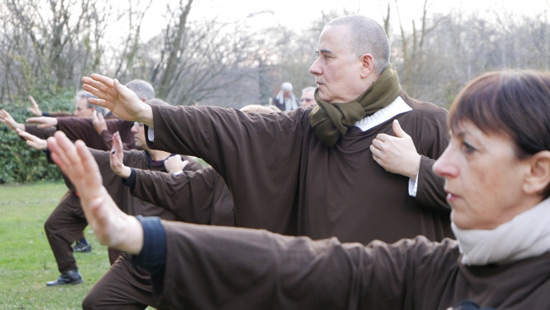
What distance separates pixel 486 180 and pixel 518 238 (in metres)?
0.18

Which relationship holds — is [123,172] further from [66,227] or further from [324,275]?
[66,227]

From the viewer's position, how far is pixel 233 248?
2.19m

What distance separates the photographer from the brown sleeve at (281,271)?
213 cm

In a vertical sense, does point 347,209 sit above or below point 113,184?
above

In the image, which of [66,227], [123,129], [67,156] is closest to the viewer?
[67,156]

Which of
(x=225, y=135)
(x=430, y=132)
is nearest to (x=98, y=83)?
(x=225, y=135)

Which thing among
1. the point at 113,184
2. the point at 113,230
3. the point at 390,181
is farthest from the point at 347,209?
the point at 113,184

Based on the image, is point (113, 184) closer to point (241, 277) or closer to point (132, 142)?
point (132, 142)

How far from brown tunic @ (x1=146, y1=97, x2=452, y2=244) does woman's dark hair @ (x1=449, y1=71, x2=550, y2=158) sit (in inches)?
74.1

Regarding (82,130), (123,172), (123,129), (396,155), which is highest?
(396,155)

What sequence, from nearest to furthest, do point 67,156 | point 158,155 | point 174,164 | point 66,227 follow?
1. point 67,156
2. point 174,164
3. point 158,155
4. point 66,227

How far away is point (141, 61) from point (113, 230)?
26.5m

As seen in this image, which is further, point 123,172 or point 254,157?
point 123,172

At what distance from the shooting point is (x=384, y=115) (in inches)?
173
